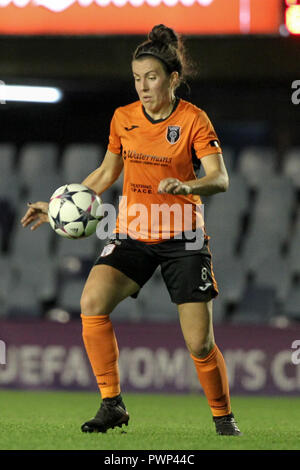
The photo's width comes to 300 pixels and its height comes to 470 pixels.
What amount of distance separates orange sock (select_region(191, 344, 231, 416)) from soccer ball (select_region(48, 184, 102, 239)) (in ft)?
2.62

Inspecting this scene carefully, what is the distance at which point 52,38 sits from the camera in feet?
27.4

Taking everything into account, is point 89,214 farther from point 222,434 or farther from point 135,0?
point 135,0

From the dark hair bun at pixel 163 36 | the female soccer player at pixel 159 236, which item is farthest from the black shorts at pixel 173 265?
the dark hair bun at pixel 163 36

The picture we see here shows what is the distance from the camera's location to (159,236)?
14.6 ft

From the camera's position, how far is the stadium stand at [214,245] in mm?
8633

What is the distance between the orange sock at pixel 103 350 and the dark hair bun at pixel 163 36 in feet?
4.28

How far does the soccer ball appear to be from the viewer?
14.6 ft

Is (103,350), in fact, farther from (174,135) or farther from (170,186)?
(174,135)
